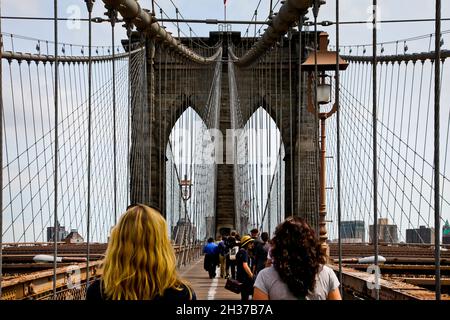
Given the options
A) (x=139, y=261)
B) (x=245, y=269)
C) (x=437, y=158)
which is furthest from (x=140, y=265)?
(x=245, y=269)

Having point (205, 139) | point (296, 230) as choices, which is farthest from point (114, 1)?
point (205, 139)

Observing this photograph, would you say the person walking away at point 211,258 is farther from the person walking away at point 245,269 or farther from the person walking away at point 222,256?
the person walking away at point 245,269

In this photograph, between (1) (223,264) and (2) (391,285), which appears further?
(1) (223,264)

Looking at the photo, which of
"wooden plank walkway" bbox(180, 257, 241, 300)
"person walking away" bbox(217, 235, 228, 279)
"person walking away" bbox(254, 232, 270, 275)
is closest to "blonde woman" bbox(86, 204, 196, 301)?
"person walking away" bbox(254, 232, 270, 275)

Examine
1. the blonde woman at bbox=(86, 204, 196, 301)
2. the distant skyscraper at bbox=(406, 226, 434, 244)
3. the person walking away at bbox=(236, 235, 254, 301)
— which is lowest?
the distant skyscraper at bbox=(406, 226, 434, 244)

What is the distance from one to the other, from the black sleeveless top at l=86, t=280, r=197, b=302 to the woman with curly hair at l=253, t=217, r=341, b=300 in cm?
50

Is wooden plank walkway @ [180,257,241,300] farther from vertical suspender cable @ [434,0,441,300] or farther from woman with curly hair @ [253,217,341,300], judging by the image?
woman with curly hair @ [253,217,341,300]

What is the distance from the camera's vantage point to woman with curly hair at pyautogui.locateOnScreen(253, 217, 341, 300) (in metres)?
2.66

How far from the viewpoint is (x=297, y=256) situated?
2691 mm

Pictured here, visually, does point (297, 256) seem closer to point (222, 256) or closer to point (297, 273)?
point (297, 273)

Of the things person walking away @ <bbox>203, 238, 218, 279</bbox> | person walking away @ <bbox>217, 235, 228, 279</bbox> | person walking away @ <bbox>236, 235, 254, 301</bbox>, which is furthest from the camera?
person walking away @ <bbox>217, 235, 228, 279</bbox>

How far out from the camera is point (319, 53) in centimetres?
873

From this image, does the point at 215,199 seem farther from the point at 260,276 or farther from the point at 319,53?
the point at 260,276
